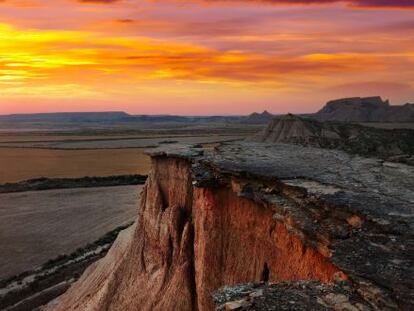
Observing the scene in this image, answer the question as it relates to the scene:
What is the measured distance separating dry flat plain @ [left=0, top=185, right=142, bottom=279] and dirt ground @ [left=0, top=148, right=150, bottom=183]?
14159mm

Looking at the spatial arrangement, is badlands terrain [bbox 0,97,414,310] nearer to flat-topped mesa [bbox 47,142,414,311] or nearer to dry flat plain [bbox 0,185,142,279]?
flat-topped mesa [bbox 47,142,414,311]

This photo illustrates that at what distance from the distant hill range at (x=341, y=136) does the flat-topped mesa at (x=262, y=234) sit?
103 feet

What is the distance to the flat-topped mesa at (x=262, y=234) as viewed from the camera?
6.88 metres

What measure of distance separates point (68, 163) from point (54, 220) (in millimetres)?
40428

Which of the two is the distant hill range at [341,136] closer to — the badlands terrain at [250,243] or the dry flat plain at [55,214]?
the dry flat plain at [55,214]

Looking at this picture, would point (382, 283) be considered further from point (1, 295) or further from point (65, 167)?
point (65, 167)

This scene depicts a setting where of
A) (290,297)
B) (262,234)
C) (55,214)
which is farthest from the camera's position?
(55,214)

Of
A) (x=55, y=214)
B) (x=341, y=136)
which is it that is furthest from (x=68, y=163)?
(x=341, y=136)

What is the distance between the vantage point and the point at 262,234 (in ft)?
35.8

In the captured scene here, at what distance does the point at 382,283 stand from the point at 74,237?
2933cm

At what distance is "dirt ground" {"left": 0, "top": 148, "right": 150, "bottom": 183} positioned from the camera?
6531 cm

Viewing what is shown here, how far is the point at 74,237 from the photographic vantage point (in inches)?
1302

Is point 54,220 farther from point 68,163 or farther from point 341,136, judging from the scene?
point 341,136

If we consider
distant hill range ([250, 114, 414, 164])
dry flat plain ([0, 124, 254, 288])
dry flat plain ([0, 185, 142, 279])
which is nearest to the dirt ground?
dry flat plain ([0, 124, 254, 288])
